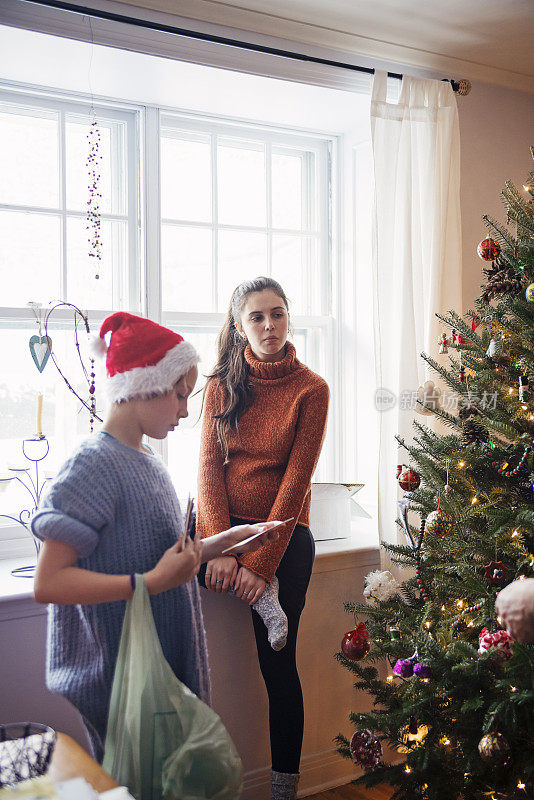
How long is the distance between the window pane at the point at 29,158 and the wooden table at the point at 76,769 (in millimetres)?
2079

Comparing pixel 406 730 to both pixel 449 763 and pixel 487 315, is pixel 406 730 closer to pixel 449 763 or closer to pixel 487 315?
pixel 449 763

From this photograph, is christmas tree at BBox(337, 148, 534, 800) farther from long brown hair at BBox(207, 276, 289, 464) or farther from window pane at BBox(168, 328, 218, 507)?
window pane at BBox(168, 328, 218, 507)

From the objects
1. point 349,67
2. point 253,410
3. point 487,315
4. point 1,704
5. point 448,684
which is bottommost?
point 1,704

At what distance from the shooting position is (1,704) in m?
2.07

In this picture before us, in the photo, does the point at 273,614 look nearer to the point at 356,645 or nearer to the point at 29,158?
the point at 356,645

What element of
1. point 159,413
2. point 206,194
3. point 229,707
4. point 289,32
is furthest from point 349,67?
point 229,707

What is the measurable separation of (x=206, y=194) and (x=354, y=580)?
1.72 m

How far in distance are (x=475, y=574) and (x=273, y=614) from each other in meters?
0.63

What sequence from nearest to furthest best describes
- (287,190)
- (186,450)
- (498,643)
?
(498,643) → (186,450) → (287,190)

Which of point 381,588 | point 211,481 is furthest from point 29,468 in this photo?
point 381,588

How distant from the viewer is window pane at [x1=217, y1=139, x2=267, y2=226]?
308 centimetres

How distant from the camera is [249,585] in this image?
7.04 ft

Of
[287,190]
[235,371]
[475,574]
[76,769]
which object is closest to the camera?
[76,769]

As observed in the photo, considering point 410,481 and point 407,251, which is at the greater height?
point 407,251
